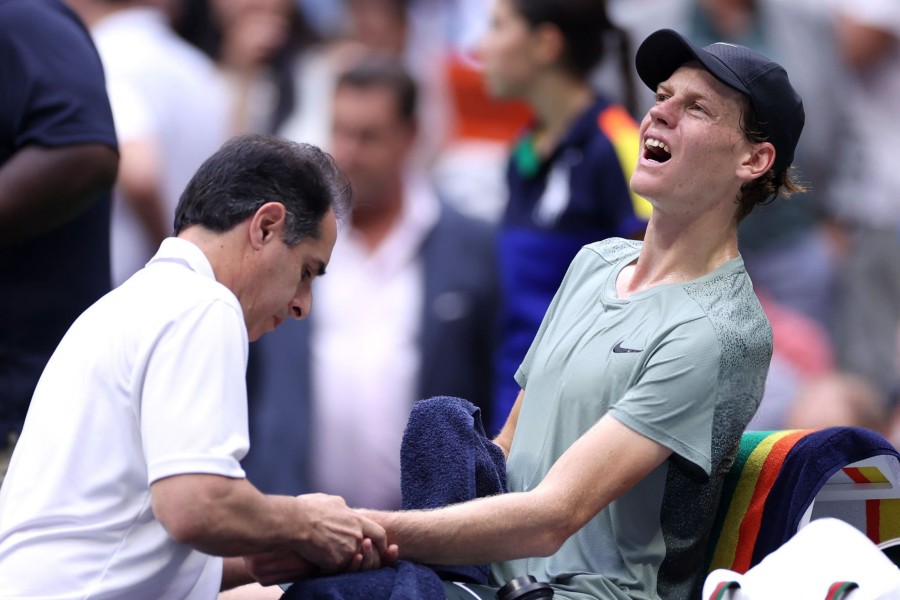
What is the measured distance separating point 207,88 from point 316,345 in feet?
3.99

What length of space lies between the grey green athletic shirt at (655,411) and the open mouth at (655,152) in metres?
0.27

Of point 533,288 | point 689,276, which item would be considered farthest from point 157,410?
point 533,288

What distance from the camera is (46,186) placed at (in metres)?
3.50

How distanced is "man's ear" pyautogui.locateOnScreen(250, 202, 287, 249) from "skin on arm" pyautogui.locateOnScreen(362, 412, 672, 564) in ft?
1.76

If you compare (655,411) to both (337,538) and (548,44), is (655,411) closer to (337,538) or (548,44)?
(337,538)

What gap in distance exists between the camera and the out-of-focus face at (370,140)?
18.6 ft

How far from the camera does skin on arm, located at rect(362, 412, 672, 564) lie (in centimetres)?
281

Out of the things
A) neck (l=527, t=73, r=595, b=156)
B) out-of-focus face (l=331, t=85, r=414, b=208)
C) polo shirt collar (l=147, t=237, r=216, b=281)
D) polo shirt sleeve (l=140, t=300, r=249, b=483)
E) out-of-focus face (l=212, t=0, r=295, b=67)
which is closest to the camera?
polo shirt sleeve (l=140, t=300, r=249, b=483)

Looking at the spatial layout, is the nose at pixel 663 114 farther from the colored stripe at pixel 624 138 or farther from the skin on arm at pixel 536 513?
the colored stripe at pixel 624 138

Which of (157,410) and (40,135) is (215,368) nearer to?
(157,410)

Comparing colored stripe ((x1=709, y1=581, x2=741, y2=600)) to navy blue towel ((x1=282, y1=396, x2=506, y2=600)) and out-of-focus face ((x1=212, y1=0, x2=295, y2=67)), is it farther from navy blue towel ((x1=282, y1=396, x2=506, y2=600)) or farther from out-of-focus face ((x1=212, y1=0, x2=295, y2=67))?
out-of-focus face ((x1=212, y1=0, x2=295, y2=67))

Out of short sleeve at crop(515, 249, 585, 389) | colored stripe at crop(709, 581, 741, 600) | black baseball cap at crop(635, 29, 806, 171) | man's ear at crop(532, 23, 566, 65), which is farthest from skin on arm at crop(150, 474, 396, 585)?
man's ear at crop(532, 23, 566, 65)

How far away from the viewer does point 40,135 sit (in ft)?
11.6

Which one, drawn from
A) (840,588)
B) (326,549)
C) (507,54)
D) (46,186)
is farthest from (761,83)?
(507,54)
